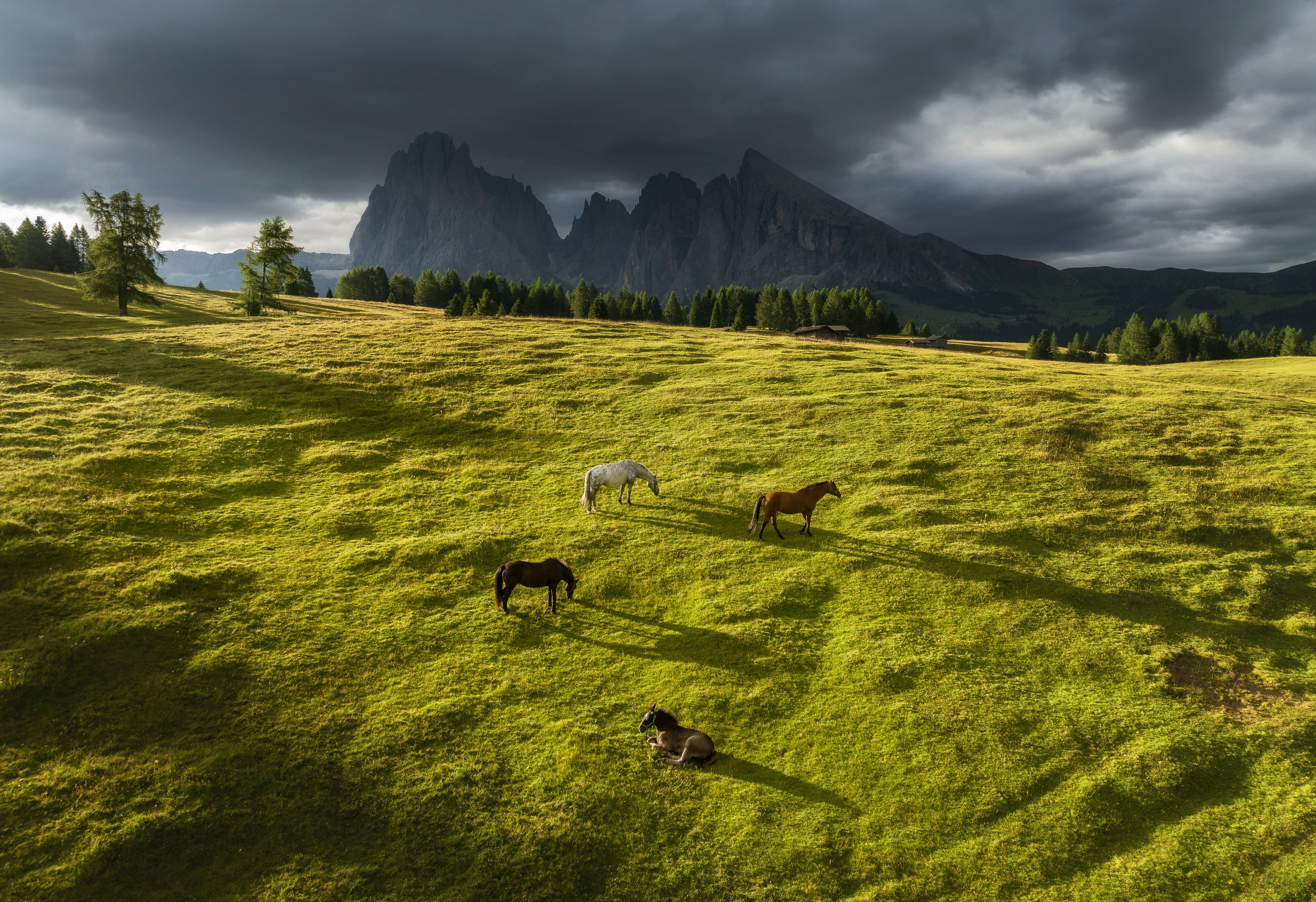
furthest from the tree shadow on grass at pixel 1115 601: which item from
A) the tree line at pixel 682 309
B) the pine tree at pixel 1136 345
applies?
the pine tree at pixel 1136 345

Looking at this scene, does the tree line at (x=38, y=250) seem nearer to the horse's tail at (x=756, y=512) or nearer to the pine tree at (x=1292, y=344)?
the horse's tail at (x=756, y=512)

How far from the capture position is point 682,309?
143625 mm

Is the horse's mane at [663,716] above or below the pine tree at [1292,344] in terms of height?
below

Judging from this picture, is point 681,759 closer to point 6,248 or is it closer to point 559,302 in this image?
point 559,302

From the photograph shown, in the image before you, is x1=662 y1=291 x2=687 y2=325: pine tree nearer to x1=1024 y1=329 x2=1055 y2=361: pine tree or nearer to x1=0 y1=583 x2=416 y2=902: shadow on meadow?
x1=1024 y1=329 x2=1055 y2=361: pine tree

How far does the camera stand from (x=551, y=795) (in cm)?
1194

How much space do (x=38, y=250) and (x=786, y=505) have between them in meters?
152

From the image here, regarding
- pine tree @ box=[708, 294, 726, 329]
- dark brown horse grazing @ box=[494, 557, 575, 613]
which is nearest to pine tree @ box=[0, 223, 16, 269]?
pine tree @ box=[708, 294, 726, 329]

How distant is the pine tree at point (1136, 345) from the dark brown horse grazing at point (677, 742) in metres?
139

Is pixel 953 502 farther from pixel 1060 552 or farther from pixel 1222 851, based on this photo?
pixel 1222 851

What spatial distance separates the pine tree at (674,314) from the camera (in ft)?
447

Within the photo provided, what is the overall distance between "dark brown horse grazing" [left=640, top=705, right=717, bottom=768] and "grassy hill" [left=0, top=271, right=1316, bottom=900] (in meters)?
0.39

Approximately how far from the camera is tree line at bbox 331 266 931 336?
12594 cm

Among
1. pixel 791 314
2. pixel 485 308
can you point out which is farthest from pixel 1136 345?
pixel 485 308
